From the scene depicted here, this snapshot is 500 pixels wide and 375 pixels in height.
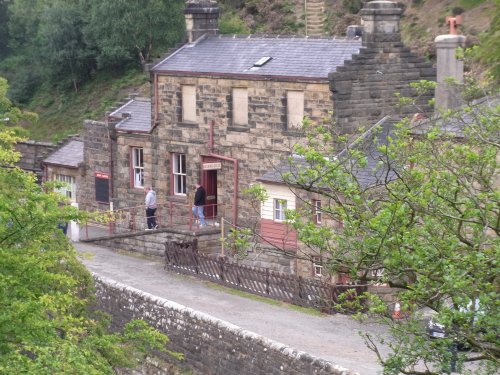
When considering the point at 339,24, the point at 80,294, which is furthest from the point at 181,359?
the point at 339,24

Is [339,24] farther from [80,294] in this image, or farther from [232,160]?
[80,294]

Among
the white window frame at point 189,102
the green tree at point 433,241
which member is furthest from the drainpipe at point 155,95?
the green tree at point 433,241

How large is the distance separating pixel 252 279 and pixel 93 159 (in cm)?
1130

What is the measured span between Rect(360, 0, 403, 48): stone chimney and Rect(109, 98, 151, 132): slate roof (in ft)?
25.5

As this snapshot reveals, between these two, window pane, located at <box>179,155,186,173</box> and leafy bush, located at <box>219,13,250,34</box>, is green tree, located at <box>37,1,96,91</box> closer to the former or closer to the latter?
leafy bush, located at <box>219,13,250,34</box>

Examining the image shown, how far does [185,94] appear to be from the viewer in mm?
36156

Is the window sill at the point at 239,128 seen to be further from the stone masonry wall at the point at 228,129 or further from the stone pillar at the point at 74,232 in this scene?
the stone pillar at the point at 74,232

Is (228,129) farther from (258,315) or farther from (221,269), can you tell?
(258,315)

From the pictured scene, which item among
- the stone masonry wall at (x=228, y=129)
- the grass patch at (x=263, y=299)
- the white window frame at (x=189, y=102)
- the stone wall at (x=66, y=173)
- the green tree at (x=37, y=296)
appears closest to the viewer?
the green tree at (x=37, y=296)

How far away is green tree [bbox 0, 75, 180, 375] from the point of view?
1766cm

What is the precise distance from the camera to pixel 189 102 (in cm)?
3609

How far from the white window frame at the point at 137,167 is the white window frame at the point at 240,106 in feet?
14.2

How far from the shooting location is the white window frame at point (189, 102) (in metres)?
36.0

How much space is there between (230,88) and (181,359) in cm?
1048
